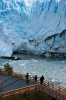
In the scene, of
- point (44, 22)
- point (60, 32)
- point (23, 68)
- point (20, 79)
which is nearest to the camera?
point (20, 79)

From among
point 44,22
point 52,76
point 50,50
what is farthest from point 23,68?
point 44,22

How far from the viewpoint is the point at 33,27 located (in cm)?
1741

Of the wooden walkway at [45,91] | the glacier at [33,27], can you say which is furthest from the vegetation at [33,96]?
the glacier at [33,27]

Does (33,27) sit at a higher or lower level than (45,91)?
higher

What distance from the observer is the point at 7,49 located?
623 inches

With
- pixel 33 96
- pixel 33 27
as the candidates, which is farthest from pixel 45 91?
pixel 33 27

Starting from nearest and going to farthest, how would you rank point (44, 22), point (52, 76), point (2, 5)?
1. point (52, 76)
2. point (44, 22)
3. point (2, 5)

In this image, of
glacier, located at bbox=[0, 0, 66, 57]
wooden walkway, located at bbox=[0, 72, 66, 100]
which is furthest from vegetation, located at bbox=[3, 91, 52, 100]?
glacier, located at bbox=[0, 0, 66, 57]

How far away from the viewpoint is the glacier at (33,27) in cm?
1571

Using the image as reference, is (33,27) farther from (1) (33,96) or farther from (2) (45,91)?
(1) (33,96)

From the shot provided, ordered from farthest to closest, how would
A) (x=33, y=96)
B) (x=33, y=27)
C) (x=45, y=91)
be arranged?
1. (x=33, y=27)
2. (x=45, y=91)
3. (x=33, y=96)

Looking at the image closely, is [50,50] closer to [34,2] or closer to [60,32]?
[60,32]

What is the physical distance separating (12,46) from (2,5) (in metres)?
3.29

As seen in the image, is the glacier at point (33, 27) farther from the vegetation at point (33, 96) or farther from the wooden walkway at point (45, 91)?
the vegetation at point (33, 96)
